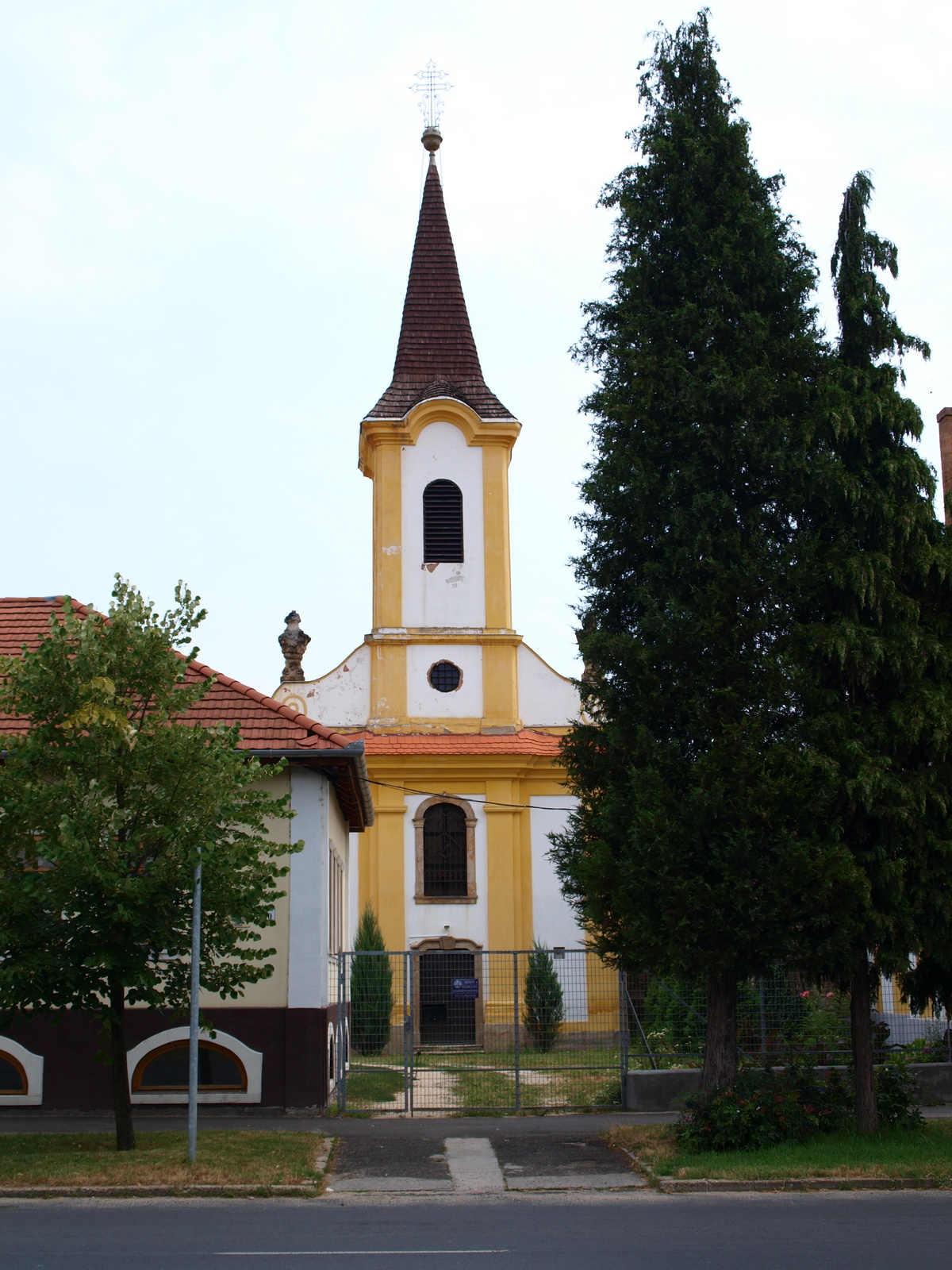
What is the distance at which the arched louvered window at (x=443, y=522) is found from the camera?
3111 cm

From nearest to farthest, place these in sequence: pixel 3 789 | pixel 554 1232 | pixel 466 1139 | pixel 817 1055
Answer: pixel 554 1232, pixel 3 789, pixel 466 1139, pixel 817 1055

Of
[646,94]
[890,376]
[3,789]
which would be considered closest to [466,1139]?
[3,789]

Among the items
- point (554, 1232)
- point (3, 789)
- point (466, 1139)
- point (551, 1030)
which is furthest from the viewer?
point (551, 1030)

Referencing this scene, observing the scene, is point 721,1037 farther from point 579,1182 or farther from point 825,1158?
point 579,1182

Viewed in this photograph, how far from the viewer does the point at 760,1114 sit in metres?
11.5

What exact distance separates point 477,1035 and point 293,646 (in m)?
11.0

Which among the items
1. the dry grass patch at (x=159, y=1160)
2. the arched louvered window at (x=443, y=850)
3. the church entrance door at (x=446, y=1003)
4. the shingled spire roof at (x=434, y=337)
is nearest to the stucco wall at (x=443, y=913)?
the arched louvered window at (x=443, y=850)

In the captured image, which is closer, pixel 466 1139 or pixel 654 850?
pixel 654 850

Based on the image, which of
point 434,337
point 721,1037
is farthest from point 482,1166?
point 434,337

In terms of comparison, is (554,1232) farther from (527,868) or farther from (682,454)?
(527,868)

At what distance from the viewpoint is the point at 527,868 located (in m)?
29.3

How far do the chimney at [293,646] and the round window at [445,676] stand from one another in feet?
11.1

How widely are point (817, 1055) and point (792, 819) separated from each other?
17.0 feet

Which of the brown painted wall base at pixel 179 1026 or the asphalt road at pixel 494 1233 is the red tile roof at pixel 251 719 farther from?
the asphalt road at pixel 494 1233
